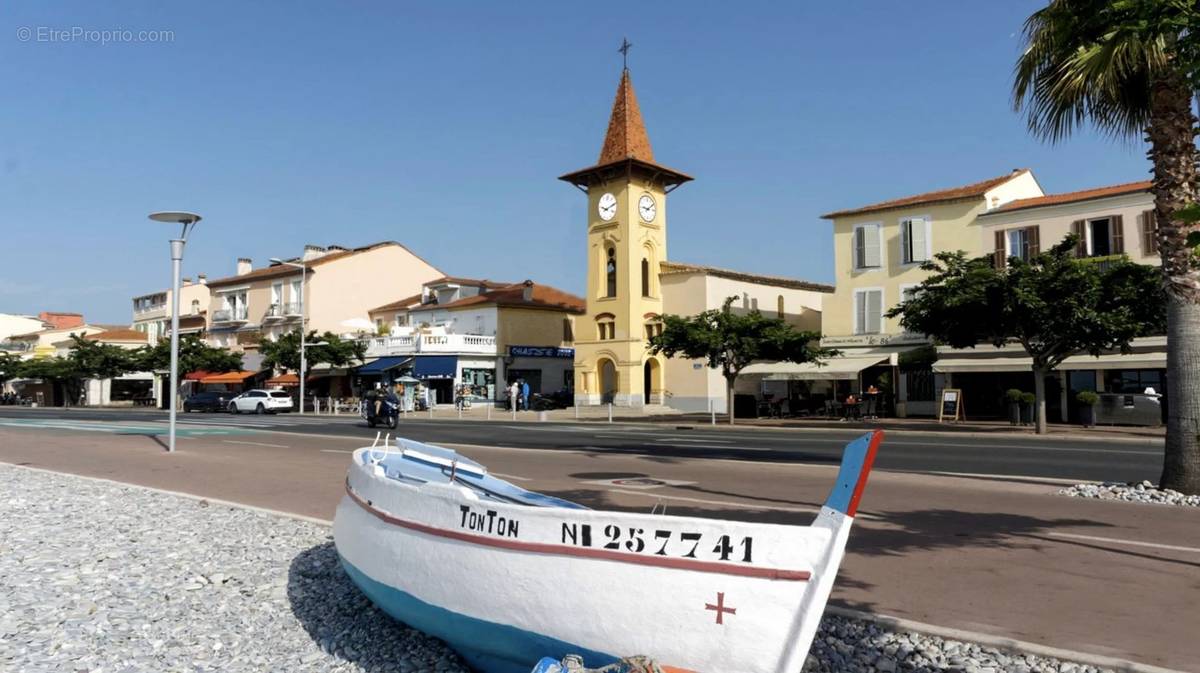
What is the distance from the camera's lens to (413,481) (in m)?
6.13

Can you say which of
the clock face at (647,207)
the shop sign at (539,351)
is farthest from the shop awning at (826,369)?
the shop sign at (539,351)

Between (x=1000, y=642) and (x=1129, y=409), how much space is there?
26.1 m

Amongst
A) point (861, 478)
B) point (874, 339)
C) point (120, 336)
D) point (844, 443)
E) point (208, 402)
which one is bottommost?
point (844, 443)

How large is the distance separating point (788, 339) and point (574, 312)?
25.8 m

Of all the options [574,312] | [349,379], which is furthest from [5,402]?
[574,312]

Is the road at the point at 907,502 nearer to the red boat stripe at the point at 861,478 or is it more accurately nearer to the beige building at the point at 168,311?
the red boat stripe at the point at 861,478

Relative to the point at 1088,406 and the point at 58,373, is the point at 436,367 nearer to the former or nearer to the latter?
the point at 1088,406

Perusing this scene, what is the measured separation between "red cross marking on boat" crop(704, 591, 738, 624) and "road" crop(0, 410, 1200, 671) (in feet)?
2.86

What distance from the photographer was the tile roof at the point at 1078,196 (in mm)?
30500

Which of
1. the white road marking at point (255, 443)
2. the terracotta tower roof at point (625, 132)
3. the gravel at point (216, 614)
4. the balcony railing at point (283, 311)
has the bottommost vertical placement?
the gravel at point (216, 614)

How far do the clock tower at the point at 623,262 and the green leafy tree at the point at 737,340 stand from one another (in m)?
11.3

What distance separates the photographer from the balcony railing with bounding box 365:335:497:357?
4928cm

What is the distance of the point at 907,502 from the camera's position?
35.3ft

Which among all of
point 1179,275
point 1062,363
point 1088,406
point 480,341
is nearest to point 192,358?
point 480,341
